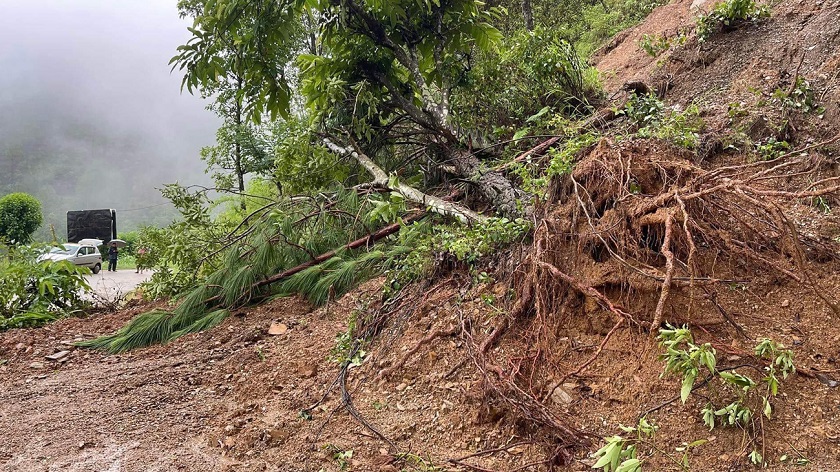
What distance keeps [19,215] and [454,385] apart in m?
35.0

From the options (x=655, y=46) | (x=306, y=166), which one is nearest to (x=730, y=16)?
(x=655, y=46)

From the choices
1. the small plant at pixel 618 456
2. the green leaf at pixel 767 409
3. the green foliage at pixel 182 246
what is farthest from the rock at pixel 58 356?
the green leaf at pixel 767 409

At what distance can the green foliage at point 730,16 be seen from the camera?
475 cm

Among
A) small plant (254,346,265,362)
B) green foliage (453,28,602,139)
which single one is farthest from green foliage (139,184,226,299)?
green foliage (453,28,602,139)

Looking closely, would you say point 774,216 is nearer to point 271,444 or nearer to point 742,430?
point 742,430

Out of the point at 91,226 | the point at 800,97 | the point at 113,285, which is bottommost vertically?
the point at 113,285

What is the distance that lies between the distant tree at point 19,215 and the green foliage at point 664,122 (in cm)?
3278

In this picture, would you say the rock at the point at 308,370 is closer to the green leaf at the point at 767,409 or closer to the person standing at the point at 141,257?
the green leaf at the point at 767,409

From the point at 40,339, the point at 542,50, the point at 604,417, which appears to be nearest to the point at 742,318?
the point at 604,417

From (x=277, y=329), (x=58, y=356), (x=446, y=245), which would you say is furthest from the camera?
(x=58, y=356)

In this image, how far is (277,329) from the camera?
3.54 metres

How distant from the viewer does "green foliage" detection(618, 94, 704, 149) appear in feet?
9.26

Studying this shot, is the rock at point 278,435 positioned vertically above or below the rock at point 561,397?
below

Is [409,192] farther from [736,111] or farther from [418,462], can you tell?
[418,462]
